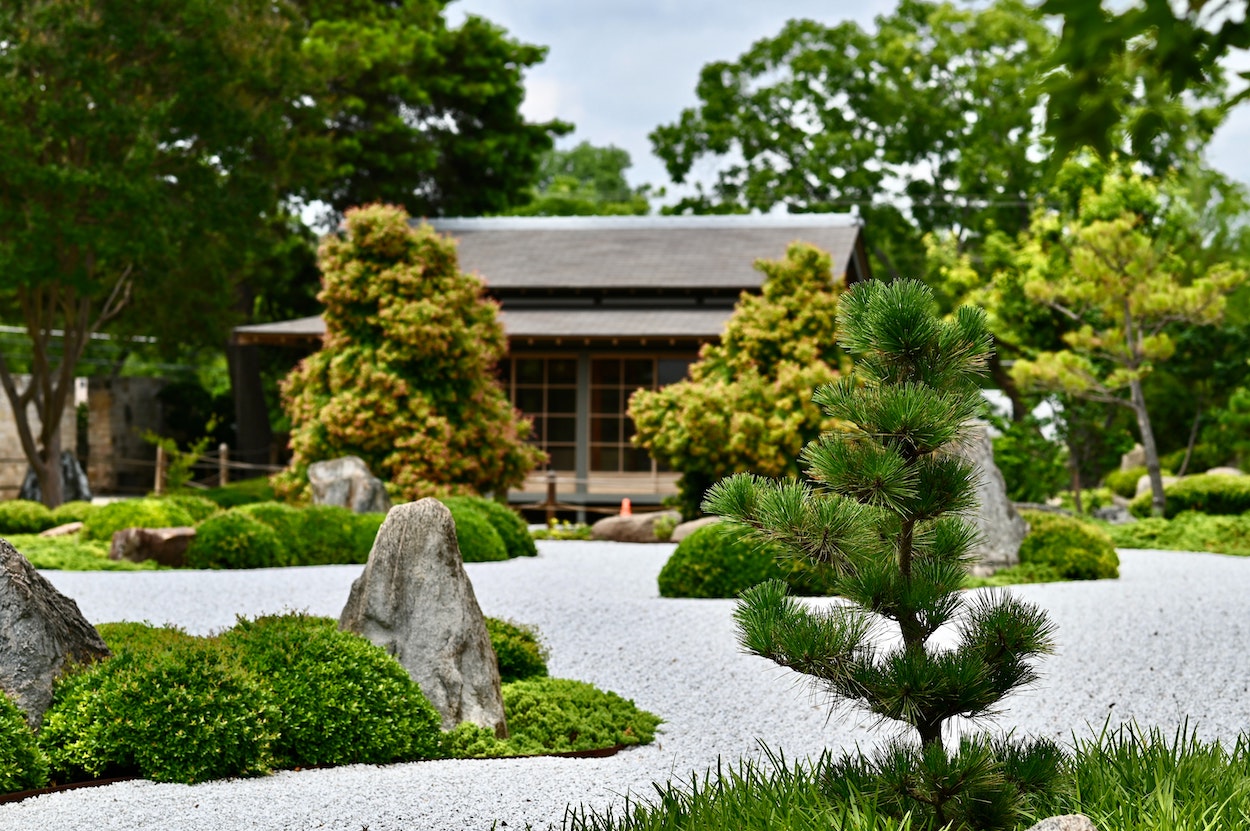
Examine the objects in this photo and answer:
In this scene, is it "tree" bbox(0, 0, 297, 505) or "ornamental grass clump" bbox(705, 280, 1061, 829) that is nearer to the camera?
"ornamental grass clump" bbox(705, 280, 1061, 829)

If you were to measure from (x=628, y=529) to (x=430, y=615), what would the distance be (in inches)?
390

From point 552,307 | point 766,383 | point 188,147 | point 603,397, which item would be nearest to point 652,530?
point 766,383

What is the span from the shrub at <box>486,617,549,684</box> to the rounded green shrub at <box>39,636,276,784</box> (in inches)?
77.0

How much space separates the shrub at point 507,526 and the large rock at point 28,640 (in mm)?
7691

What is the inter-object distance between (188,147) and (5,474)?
7177 millimetres

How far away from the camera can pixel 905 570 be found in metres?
4.44

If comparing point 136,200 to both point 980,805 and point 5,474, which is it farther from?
point 980,805

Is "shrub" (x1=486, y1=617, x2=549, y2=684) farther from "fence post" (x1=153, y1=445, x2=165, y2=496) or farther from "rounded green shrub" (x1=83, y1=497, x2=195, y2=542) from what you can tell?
"fence post" (x1=153, y1=445, x2=165, y2=496)

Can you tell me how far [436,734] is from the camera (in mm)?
6055

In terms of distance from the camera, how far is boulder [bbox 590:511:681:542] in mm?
16109

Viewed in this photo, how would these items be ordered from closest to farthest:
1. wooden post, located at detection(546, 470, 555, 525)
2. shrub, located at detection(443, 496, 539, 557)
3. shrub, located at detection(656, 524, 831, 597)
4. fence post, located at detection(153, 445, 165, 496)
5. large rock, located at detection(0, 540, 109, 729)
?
large rock, located at detection(0, 540, 109, 729) → shrub, located at detection(656, 524, 831, 597) → shrub, located at detection(443, 496, 539, 557) → wooden post, located at detection(546, 470, 555, 525) → fence post, located at detection(153, 445, 165, 496)

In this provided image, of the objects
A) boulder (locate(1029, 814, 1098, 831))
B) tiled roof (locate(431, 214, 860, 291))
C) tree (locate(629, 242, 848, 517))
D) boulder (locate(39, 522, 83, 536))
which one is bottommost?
boulder (locate(39, 522, 83, 536))

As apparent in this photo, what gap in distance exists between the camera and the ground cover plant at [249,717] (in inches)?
212

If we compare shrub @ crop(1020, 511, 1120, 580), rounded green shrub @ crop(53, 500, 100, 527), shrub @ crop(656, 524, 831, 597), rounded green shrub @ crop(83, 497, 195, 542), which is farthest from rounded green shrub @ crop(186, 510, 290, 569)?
shrub @ crop(1020, 511, 1120, 580)
